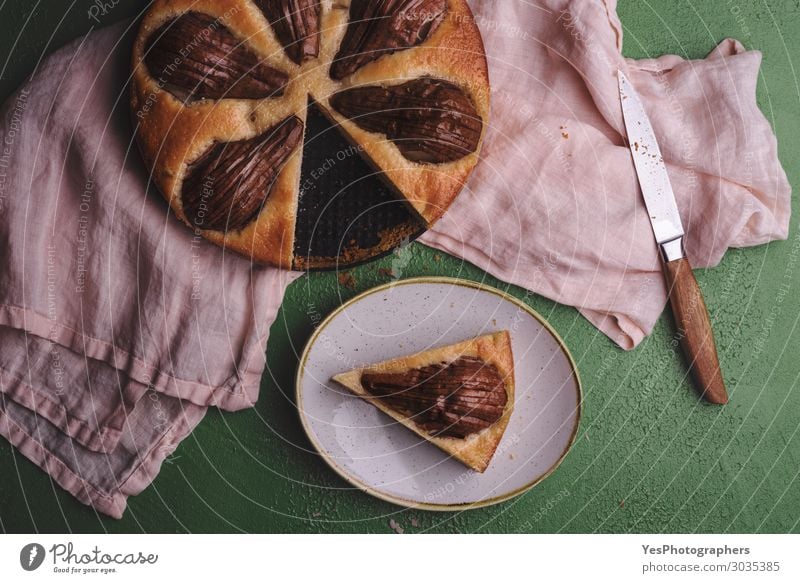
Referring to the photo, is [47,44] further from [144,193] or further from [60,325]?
[60,325]

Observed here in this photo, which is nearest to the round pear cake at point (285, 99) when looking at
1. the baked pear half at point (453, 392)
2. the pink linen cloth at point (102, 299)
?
the pink linen cloth at point (102, 299)

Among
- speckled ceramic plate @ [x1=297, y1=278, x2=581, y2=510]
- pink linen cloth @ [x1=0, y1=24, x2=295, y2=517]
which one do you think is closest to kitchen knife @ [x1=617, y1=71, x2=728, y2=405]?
speckled ceramic plate @ [x1=297, y1=278, x2=581, y2=510]

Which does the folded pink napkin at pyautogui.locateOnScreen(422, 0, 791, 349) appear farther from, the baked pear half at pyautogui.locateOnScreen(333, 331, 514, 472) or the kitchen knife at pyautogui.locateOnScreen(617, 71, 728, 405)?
the baked pear half at pyautogui.locateOnScreen(333, 331, 514, 472)

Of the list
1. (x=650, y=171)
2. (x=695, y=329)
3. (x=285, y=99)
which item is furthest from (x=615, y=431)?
(x=285, y=99)

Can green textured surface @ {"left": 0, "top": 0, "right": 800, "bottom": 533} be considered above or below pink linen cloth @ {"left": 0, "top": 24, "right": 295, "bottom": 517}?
below

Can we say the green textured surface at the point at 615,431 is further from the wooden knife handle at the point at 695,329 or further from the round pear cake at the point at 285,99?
the round pear cake at the point at 285,99
